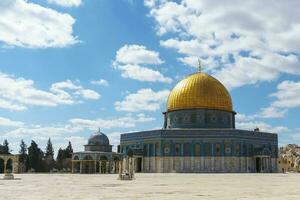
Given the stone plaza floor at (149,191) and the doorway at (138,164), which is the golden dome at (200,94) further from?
the stone plaza floor at (149,191)

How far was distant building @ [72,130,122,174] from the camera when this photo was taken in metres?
64.0

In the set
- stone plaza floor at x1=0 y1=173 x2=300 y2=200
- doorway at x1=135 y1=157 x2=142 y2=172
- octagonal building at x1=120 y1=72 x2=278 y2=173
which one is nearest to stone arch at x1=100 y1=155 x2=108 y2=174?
octagonal building at x1=120 y1=72 x2=278 y2=173

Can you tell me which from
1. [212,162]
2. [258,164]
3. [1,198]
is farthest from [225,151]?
[1,198]

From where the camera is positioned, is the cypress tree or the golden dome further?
the cypress tree

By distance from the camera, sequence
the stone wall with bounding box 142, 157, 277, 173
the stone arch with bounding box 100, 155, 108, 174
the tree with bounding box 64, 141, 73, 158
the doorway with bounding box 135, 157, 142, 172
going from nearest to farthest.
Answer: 1. the stone wall with bounding box 142, 157, 277, 173
2. the stone arch with bounding box 100, 155, 108, 174
3. the doorway with bounding box 135, 157, 142, 172
4. the tree with bounding box 64, 141, 73, 158

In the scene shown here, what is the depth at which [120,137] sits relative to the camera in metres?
72.1

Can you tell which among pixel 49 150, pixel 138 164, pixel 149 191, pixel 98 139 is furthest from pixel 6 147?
pixel 149 191

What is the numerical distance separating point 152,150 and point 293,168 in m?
42.8

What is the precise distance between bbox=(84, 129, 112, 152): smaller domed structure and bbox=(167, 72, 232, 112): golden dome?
10.7 meters

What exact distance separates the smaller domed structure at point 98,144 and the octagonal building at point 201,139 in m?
3.05

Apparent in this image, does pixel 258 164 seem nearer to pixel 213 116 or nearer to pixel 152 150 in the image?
pixel 213 116

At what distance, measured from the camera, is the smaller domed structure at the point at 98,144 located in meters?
68.6

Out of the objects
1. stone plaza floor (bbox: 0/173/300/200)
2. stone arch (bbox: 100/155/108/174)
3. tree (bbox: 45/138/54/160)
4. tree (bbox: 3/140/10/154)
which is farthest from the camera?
tree (bbox: 45/138/54/160)

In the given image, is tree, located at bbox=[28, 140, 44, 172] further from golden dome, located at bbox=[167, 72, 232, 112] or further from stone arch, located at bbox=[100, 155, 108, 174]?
golden dome, located at bbox=[167, 72, 232, 112]
